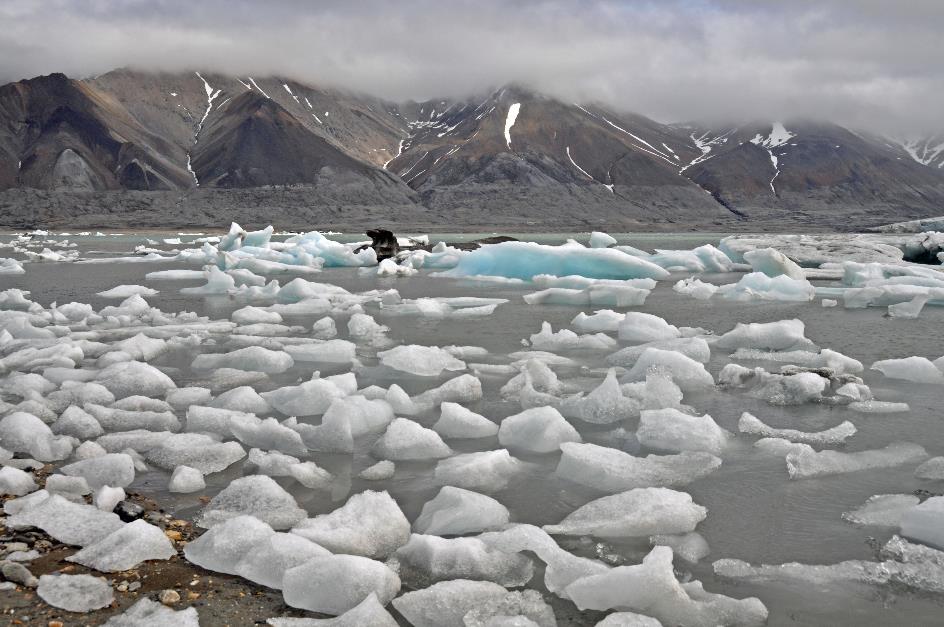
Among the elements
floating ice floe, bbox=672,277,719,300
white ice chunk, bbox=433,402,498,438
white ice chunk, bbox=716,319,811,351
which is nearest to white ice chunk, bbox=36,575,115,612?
white ice chunk, bbox=433,402,498,438

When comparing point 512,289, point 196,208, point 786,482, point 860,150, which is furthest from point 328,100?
point 786,482

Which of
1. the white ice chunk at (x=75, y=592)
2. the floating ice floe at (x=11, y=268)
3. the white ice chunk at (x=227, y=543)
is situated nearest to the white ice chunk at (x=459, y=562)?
the white ice chunk at (x=227, y=543)

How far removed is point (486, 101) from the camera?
188875 mm

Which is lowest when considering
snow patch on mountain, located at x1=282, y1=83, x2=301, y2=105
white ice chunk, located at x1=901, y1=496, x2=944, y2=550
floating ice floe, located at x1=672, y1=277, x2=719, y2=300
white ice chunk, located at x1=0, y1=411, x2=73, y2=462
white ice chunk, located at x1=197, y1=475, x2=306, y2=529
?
floating ice floe, located at x1=672, y1=277, x2=719, y2=300

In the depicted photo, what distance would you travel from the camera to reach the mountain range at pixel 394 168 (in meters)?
95.3

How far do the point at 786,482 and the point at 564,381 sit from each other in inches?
104

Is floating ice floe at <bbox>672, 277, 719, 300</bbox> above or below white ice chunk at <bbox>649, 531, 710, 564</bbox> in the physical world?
below

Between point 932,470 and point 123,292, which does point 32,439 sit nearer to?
point 932,470

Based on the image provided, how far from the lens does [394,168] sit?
6196 inches

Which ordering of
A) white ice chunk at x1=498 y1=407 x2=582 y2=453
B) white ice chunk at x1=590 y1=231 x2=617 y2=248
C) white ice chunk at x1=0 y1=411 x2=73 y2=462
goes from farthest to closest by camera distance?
white ice chunk at x1=590 y1=231 x2=617 y2=248 < white ice chunk at x1=498 y1=407 x2=582 y2=453 < white ice chunk at x1=0 y1=411 x2=73 y2=462

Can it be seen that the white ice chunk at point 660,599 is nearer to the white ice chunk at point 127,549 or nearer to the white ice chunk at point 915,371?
the white ice chunk at point 127,549

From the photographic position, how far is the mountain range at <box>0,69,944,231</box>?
95312mm

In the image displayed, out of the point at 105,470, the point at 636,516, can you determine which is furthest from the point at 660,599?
the point at 105,470

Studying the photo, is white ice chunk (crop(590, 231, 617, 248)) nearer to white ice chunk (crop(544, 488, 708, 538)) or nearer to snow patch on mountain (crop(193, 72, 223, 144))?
white ice chunk (crop(544, 488, 708, 538))
